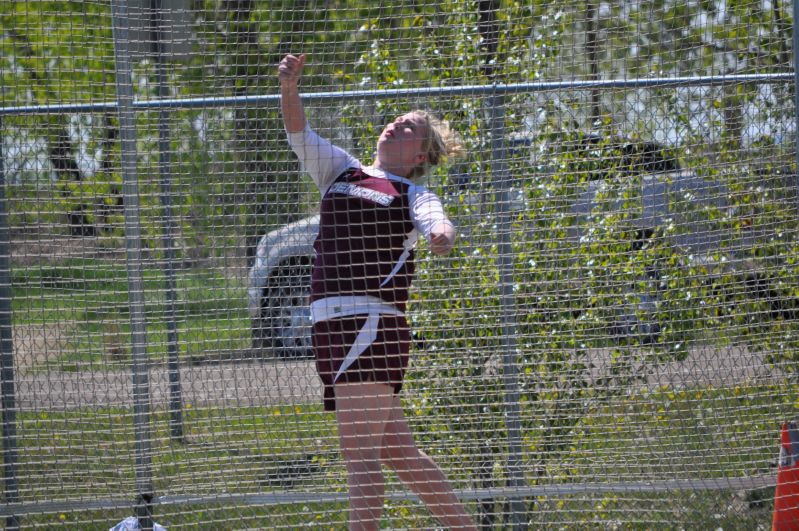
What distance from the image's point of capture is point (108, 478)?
3.30 m

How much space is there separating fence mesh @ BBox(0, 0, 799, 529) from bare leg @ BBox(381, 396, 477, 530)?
227 millimetres

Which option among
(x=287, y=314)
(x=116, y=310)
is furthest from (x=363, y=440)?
(x=116, y=310)

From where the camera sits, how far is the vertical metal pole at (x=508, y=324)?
3.24 metres

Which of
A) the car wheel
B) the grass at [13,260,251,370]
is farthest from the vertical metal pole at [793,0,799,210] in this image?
the grass at [13,260,251,370]

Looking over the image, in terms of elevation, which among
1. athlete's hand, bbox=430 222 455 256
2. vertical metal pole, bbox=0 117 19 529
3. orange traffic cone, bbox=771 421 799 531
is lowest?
orange traffic cone, bbox=771 421 799 531

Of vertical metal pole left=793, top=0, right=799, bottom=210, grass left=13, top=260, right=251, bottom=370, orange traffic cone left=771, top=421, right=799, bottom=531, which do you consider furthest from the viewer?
grass left=13, top=260, right=251, bottom=370

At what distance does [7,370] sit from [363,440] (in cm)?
147

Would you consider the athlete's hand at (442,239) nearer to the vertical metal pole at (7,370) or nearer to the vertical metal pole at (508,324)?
the vertical metal pole at (508,324)

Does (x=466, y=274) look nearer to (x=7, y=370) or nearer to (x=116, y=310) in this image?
(x=116, y=310)

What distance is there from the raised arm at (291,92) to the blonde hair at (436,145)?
433mm

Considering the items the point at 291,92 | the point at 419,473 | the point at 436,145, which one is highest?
the point at 291,92

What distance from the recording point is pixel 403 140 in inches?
121

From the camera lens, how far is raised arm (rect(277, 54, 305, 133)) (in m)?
2.88

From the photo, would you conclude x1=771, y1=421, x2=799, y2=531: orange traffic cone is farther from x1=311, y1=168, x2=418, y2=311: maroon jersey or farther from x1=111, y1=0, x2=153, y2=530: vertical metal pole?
x1=111, y1=0, x2=153, y2=530: vertical metal pole
